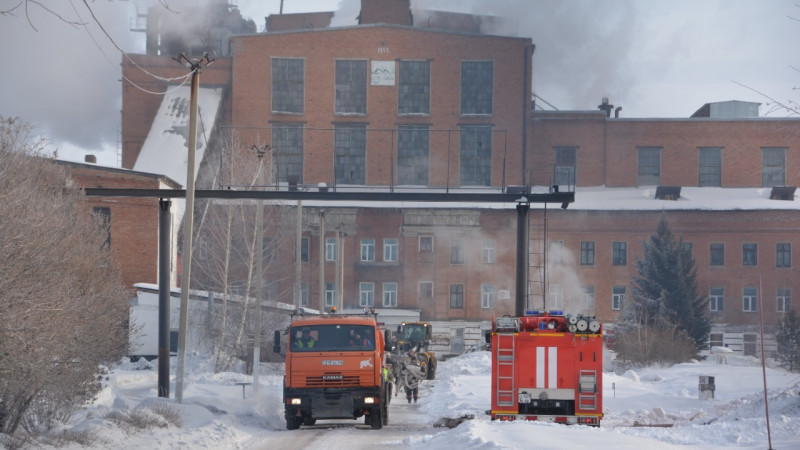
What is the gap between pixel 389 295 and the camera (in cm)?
6981

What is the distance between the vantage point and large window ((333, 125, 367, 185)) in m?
73.2

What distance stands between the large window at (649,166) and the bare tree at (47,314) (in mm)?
56631

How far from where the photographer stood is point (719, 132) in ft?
251

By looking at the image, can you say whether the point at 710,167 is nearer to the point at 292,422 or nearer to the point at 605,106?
the point at 605,106

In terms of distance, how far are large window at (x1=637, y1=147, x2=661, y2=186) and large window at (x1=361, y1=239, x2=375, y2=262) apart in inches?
874

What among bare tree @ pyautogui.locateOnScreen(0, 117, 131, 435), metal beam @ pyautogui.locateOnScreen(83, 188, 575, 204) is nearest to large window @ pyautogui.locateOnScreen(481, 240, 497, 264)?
metal beam @ pyautogui.locateOnScreen(83, 188, 575, 204)

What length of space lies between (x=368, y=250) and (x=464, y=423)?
5044 centimetres

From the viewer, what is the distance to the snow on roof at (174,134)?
68.1m

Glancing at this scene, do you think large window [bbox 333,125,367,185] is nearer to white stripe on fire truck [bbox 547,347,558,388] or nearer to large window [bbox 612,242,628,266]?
large window [bbox 612,242,628,266]

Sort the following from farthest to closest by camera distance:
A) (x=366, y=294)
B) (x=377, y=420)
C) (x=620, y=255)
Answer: (x=620, y=255) < (x=366, y=294) < (x=377, y=420)

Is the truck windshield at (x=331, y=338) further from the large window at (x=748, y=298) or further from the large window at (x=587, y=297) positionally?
the large window at (x=748, y=298)

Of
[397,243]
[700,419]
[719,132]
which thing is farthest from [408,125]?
[700,419]

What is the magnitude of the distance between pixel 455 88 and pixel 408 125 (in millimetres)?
4466

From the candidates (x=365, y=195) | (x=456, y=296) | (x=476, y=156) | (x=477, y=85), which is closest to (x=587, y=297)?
(x=456, y=296)
